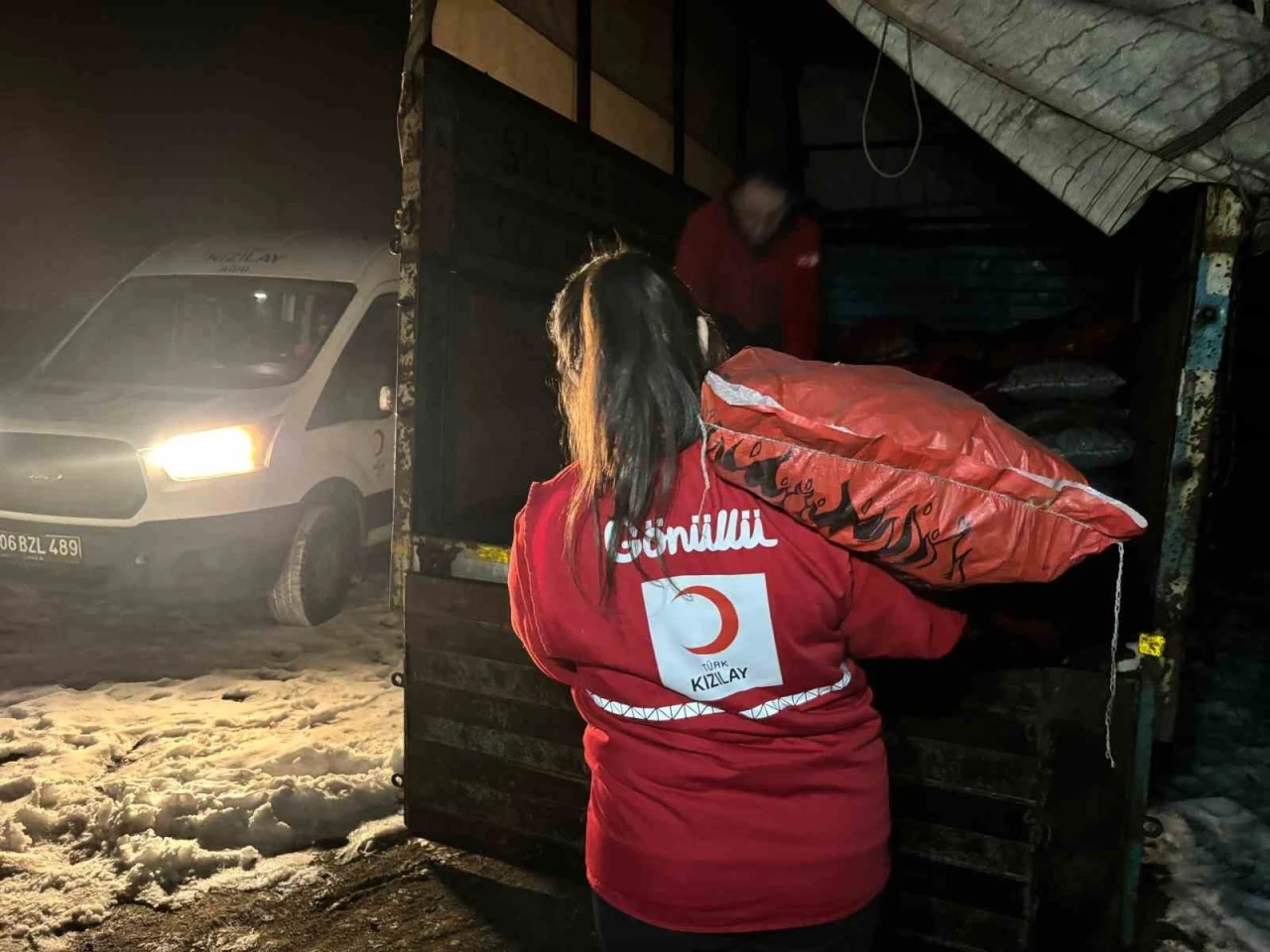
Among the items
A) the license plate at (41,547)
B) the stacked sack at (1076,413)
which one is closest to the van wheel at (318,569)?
the license plate at (41,547)

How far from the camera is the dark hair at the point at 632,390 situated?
1.45 m

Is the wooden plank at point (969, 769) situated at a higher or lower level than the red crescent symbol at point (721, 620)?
lower

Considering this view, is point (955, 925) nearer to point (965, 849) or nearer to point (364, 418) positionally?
point (965, 849)

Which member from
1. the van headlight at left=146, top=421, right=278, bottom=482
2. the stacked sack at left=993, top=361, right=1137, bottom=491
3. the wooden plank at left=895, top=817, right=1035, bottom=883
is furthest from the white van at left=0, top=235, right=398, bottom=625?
the wooden plank at left=895, top=817, right=1035, bottom=883

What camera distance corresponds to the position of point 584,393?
1.51m

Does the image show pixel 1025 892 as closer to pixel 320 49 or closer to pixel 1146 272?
pixel 1146 272

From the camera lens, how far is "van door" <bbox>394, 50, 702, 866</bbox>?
10.2 feet

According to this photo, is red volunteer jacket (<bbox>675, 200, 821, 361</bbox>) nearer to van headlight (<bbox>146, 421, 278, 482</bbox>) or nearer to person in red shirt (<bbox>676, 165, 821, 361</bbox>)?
person in red shirt (<bbox>676, 165, 821, 361</bbox>)

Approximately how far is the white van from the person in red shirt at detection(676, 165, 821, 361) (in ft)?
5.82

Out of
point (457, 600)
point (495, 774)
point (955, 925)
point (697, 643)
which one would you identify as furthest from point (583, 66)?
point (955, 925)

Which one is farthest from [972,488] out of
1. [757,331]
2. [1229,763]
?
[1229,763]

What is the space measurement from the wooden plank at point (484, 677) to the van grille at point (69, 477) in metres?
2.96

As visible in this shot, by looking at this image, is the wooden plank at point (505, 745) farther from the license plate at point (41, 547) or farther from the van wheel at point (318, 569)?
the license plate at point (41, 547)

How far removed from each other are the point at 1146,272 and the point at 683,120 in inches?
114
